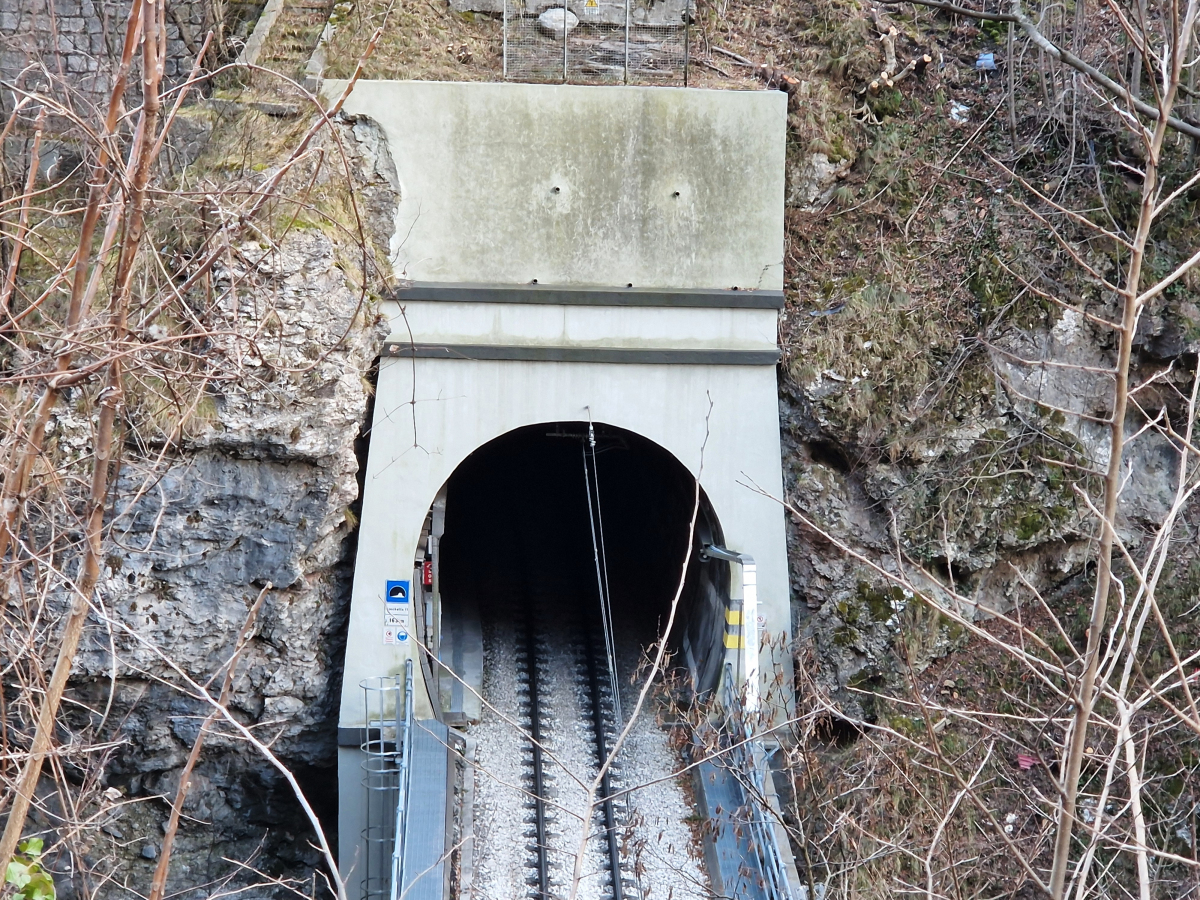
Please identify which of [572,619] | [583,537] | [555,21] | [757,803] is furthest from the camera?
[583,537]

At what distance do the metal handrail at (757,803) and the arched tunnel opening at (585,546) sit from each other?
1433mm

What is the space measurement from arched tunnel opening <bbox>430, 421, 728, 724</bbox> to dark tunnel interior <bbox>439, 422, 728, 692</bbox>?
22mm

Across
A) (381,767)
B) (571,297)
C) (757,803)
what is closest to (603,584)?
(381,767)

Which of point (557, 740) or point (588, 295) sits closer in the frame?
point (588, 295)

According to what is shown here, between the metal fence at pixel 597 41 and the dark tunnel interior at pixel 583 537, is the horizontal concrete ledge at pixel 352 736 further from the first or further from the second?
the metal fence at pixel 597 41

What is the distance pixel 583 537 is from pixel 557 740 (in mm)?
5331

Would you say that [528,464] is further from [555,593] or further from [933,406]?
[933,406]

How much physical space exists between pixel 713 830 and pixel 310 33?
30.5ft

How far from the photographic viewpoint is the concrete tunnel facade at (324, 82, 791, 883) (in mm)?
10812

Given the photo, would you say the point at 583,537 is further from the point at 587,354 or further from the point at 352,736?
the point at 352,736

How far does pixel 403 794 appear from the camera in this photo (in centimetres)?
977

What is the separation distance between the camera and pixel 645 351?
432 inches

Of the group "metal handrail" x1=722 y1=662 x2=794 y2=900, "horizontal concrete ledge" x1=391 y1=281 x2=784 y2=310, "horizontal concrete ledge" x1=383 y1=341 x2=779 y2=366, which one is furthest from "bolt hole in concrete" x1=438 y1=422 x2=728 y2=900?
"horizontal concrete ledge" x1=391 y1=281 x2=784 y2=310

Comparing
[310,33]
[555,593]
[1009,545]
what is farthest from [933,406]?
[310,33]
